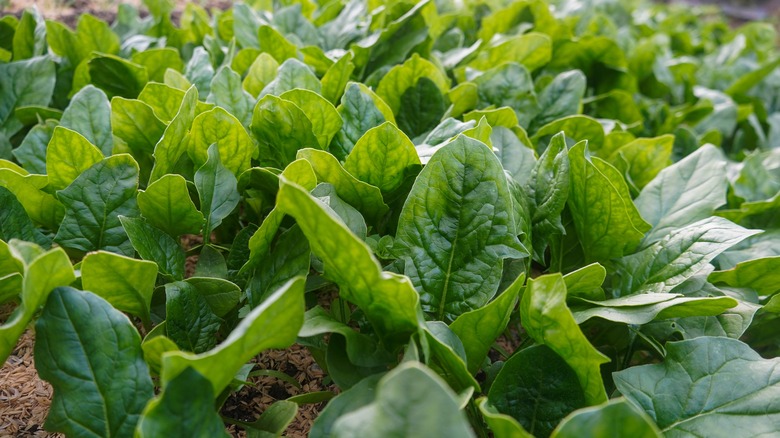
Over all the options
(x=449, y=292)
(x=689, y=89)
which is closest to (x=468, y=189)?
(x=449, y=292)

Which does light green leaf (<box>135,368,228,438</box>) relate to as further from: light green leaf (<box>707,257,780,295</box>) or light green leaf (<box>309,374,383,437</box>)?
light green leaf (<box>707,257,780,295</box>)

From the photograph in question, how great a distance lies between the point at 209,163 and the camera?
4.28 ft

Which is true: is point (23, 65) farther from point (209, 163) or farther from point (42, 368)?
point (42, 368)

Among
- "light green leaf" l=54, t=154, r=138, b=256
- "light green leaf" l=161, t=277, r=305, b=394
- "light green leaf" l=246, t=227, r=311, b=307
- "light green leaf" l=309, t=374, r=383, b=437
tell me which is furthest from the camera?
"light green leaf" l=54, t=154, r=138, b=256

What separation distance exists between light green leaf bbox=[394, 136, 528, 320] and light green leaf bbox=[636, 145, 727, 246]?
0.51 meters

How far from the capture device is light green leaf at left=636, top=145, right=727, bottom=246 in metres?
1.56

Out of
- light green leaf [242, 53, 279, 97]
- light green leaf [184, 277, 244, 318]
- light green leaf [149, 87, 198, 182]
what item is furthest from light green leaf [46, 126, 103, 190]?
light green leaf [242, 53, 279, 97]

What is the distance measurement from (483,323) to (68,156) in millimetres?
890

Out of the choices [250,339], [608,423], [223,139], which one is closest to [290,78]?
[223,139]

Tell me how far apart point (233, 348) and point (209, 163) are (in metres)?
0.53

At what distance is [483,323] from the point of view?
1.13 m

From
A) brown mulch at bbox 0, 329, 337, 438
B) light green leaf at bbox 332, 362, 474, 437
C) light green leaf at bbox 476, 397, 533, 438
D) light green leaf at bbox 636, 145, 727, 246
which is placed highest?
light green leaf at bbox 332, 362, 474, 437

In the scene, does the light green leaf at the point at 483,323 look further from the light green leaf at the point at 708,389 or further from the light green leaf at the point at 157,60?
the light green leaf at the point at 157,60

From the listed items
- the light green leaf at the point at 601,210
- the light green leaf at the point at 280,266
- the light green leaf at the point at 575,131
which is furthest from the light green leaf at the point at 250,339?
the light green leaf at the point at 575,131
